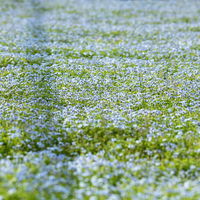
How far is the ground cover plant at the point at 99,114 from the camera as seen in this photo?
7680 mm

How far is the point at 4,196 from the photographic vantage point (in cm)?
680

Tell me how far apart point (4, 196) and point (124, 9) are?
2974 centimetres

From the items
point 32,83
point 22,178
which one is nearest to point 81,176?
point 22,178

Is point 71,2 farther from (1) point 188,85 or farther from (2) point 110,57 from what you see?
(1) point 188,85

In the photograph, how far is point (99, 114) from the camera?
11.3m

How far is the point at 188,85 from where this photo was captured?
14.1m

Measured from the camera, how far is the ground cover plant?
25.2ft

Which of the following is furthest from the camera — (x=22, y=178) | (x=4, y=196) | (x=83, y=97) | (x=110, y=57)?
(x=110, y=57)

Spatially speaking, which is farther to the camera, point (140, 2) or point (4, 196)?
point (140, 2)

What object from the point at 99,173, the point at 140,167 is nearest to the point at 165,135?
the point at 140,167

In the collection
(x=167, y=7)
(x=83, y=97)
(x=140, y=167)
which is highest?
(x=167, y=7)

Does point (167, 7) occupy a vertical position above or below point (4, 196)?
above

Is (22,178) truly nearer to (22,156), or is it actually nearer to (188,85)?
(22,156)

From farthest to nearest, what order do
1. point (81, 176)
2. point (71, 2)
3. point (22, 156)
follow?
point (71, 2) → point (22, 156) → point (81, 176)
